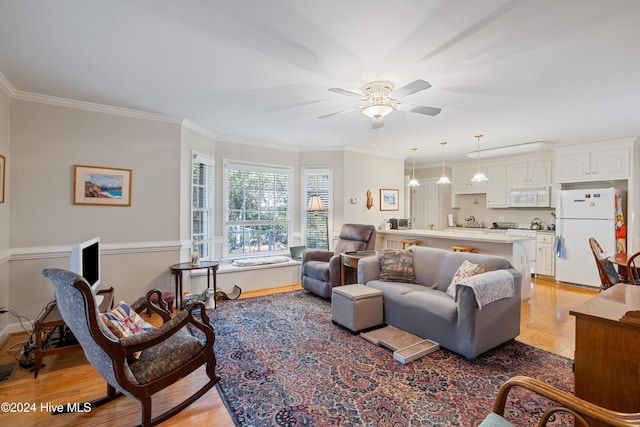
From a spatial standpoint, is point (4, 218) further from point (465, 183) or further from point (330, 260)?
point (465, 183)

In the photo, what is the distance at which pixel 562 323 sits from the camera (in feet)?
11.4

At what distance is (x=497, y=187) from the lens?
6520 mm

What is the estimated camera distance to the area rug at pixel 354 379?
1.93 meters

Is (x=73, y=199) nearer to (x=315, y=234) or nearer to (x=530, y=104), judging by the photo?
(x=315, y=234)

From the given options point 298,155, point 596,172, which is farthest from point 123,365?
point 596,172

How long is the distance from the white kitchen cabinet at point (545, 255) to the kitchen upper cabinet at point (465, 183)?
5.01 ft

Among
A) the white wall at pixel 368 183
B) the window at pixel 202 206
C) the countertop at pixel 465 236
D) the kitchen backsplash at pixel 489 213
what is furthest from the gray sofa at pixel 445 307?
the kitchen backsplash at pixel 489 213

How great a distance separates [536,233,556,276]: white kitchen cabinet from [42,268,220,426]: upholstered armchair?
20.4 feet

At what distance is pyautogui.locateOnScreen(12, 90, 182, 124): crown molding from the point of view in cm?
317

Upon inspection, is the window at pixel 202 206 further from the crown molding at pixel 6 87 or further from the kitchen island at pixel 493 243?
the kitchen island at pixel 493 243

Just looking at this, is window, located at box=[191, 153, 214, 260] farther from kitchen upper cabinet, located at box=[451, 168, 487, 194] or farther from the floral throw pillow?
kitchen upper cabinet, located at box=[451, 168, 487, 194]

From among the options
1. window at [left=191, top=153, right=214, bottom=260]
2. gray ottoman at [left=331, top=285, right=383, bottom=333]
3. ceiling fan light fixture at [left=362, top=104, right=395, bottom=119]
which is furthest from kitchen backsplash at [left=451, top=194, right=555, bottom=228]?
window at [left=191, top=153, right=214, bottom=260]

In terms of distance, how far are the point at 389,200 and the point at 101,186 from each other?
16.2ft

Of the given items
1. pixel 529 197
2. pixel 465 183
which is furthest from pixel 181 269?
pixel 529 197
